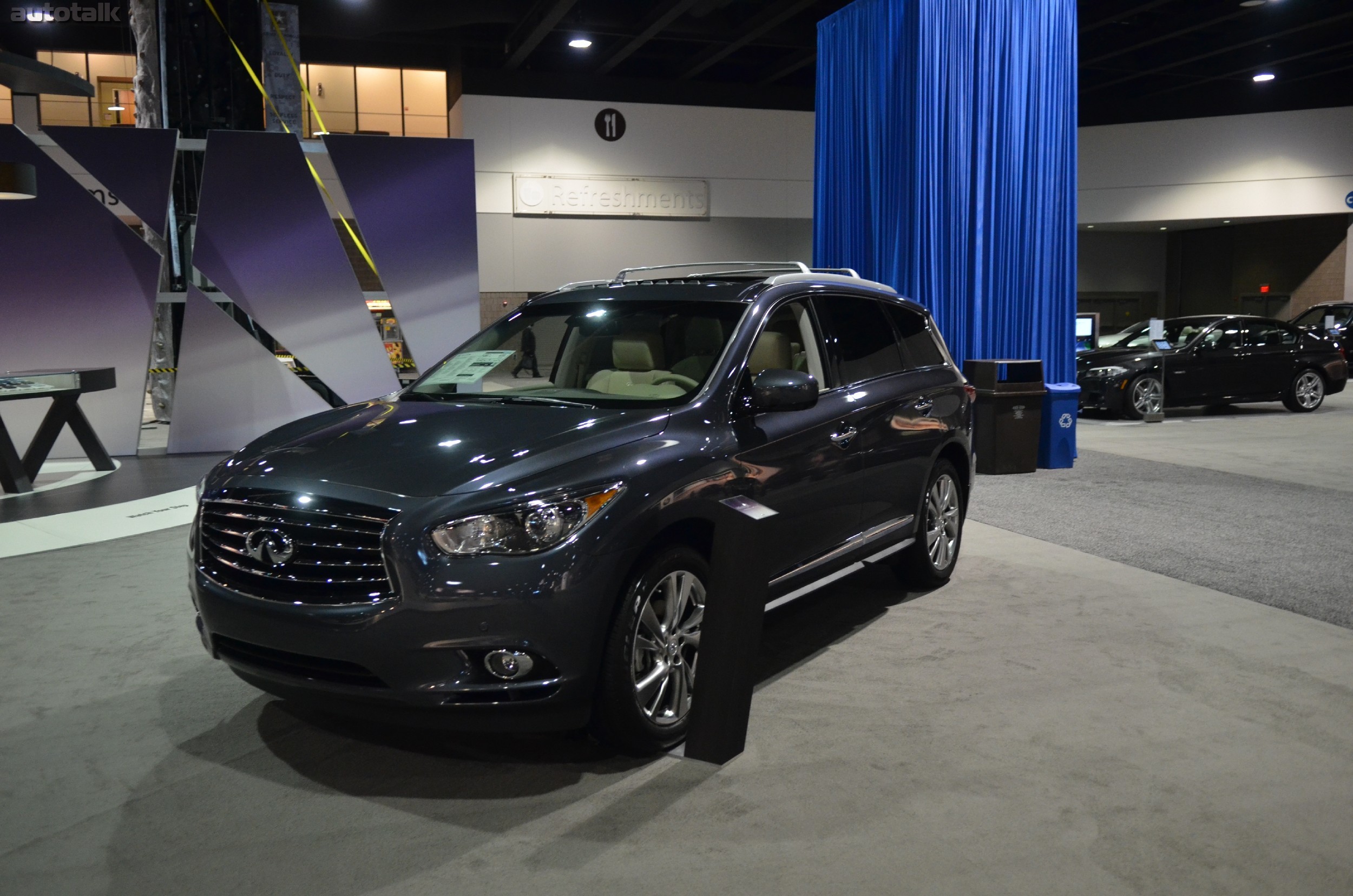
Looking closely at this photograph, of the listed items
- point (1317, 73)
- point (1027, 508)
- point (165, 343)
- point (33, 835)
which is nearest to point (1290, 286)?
point (1317, 73)

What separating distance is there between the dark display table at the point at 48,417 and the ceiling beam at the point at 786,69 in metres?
16.1

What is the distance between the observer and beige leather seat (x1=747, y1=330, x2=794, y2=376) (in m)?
4.16

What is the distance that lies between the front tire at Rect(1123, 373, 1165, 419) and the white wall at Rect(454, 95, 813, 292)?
35.1ft

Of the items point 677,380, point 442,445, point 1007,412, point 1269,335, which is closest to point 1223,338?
point 1269,335

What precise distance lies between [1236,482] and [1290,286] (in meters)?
20.0

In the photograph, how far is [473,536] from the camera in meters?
3.03

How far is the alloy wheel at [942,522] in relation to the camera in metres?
5.48

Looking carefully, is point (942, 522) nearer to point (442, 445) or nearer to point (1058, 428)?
point (442, 445)

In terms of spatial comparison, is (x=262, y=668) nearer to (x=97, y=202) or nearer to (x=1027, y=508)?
(x=1027, y=508)

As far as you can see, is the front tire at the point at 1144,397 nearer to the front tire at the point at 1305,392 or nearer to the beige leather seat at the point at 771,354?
the front tire at the point at 1305,392

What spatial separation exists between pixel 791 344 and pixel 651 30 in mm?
16810

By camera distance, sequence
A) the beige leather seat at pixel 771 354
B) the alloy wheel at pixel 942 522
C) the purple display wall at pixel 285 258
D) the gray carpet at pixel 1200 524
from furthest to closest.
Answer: the purple display wall at pixel 285 258 < the gray carpet at pixel 1200 524 < the alloy wheel at pixel 942 522 < the beige leather seat at pixel 771 354

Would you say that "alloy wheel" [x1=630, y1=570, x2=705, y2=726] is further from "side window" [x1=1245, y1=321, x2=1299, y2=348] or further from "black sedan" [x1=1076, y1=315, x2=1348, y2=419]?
"side window" [x1=1245, y1=321, x2=1299, y2=348]

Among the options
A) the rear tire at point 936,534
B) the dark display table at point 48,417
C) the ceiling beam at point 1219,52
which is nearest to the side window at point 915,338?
the rear tire at point 936,534
